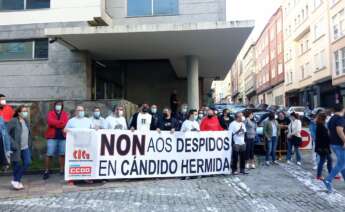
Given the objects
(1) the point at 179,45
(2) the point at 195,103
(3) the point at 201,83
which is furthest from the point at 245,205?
(3) the point at 201,83

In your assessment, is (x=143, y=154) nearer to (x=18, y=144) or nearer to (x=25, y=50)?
(x=18, y=144)

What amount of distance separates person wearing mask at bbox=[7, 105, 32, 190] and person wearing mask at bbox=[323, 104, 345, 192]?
252 inches

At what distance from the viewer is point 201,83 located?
2830 centimetres

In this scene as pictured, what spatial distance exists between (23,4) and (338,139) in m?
14.6

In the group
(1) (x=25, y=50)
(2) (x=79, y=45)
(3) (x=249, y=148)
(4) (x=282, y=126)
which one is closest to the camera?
(3) (x=249, y=148)

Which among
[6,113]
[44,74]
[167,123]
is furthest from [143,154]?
[44,74]

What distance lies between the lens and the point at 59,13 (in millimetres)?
16609

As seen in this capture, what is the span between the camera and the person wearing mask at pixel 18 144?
8.16 m

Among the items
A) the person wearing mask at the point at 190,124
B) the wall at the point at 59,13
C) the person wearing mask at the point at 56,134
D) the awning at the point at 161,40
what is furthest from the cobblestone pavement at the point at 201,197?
the wall at the point at 59,13

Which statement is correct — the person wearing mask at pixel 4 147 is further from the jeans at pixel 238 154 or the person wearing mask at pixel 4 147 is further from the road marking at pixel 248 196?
the jeans at pixel 238 154

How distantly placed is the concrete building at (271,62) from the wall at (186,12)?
138 ft

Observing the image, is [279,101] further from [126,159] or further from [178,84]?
[126,159]

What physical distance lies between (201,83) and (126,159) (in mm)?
19714

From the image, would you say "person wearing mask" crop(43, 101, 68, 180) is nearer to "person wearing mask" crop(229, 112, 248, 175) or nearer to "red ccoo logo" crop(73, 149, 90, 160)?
"red ccoo logo" crop(73, 149, 90, 160)
